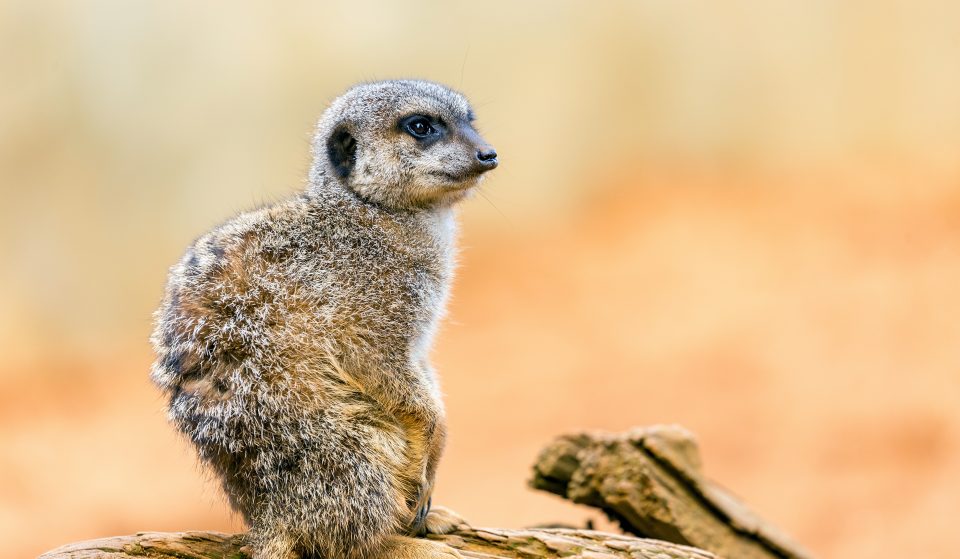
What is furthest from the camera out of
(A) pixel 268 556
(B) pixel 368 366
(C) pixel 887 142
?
(C) pixel 887 142

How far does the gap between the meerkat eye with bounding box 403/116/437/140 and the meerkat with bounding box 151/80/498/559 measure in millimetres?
44

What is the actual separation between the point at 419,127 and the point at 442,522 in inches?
56.6

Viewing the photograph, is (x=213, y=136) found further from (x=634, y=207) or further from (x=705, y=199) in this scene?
(x=705, y=199)

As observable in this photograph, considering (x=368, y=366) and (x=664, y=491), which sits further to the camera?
(x=664, y=491)

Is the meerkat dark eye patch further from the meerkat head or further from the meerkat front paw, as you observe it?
the meerkat front paw

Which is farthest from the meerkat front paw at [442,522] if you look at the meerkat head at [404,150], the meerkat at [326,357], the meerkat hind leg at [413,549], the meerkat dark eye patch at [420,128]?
the meerkat dark eye patch at [420,128]

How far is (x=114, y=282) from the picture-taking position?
26.3ft

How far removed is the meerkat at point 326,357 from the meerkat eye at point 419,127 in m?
0.04

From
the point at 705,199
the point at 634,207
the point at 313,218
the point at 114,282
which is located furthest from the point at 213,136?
the point at 313,218

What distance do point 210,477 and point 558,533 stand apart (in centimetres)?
126

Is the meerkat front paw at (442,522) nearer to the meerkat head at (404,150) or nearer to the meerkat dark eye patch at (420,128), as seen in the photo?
the meerkat head at (404,150)

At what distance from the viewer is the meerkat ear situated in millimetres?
3516

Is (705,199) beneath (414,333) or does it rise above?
above

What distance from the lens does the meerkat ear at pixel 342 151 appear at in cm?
352
